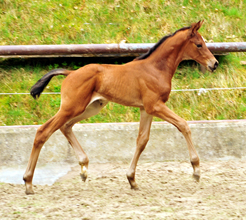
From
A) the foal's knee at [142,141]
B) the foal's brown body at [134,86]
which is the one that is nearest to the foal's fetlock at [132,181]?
the foal's brown body at [134,86]

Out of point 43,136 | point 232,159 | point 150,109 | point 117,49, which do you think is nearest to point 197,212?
point 150,109

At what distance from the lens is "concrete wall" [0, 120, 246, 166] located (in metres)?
5.86

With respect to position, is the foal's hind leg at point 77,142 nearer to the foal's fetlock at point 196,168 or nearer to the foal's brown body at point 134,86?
the foal's brown body at point 134,86

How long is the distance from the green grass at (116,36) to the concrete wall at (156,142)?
72 cm

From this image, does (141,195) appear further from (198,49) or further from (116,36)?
(116,36)

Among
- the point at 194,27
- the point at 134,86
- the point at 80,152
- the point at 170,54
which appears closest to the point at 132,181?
the point at 80,152

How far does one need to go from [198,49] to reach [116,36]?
12.5ft

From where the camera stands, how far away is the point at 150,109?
4574 mm

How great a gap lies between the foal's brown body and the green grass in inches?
77.3

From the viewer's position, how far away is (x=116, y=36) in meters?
8.29

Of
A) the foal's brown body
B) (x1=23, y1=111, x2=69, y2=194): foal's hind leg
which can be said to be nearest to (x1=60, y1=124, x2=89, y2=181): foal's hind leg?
the foal's brown body

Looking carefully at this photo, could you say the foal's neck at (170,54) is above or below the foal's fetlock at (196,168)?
above

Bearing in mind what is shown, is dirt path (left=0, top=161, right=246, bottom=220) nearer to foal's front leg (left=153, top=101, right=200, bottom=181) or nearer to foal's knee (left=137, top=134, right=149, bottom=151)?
foal's front leg (left=153, top=101, right=200, bottom=181)

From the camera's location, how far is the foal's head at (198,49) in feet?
15.5
